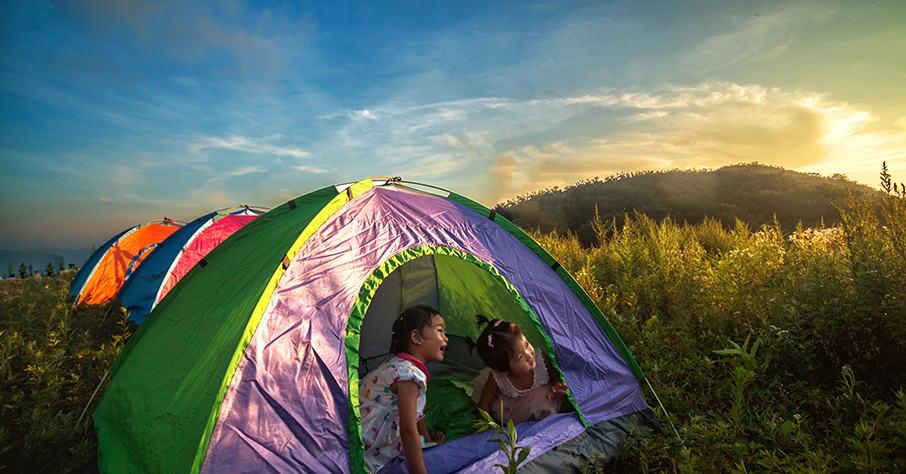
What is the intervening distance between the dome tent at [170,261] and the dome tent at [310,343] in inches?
132

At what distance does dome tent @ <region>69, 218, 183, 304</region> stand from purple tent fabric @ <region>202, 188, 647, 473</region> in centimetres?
625

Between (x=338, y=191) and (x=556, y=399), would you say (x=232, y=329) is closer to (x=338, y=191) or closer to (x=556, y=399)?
(x=338, y=191)

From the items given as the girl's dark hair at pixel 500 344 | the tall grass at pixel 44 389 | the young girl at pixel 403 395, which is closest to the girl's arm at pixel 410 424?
the young girl at pixel 403 395

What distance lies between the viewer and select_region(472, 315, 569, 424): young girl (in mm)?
2990

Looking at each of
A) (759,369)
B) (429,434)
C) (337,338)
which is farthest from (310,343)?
(759,369)

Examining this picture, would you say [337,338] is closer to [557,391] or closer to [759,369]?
[557,391]

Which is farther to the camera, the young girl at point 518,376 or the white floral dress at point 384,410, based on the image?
the young girl at point 518,376

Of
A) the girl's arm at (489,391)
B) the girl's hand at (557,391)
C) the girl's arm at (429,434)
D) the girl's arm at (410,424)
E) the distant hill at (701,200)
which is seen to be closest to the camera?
the girl's arm at (410,424)

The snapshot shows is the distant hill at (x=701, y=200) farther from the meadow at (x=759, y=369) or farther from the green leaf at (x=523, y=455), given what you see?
the green leaf at (x=523, y=455)

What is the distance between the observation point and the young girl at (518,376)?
299 centimetres

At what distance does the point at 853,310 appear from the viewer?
10.2ft

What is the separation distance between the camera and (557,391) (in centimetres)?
295

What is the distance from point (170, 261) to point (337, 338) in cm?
548

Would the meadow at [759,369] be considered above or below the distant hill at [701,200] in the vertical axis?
below
